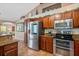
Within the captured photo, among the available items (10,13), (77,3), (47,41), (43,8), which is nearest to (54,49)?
(47,41)

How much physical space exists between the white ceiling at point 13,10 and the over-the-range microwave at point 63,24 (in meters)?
0.85

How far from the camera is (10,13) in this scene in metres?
2.39

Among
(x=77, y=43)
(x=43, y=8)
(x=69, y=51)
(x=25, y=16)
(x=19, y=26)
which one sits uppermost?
(x=43, y=8)

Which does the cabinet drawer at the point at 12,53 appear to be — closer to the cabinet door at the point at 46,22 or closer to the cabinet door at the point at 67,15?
the cabinet door at the point at 46,22

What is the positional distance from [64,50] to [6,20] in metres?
1.66

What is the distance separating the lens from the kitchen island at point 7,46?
6.88ft

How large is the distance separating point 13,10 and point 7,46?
84 cm

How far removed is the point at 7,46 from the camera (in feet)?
7.10

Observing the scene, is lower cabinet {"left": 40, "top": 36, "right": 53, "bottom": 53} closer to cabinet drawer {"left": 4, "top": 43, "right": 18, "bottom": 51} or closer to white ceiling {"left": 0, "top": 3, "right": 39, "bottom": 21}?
cabinet drawer {"left": 4, "top": 43, "right": 18, "bottom": 51}

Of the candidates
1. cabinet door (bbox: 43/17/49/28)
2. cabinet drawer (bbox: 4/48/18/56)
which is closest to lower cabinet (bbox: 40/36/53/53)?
cabinet door (bbox: 43/17/49/28)

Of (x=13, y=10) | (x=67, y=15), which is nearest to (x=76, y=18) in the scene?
(x=67, y=15)

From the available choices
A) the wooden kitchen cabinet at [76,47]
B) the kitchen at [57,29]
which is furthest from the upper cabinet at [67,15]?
the wooden kitchen cabinet at [76,47]

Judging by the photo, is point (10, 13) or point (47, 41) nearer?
point (10, 13)

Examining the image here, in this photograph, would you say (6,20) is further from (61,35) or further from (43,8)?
(61,35)
